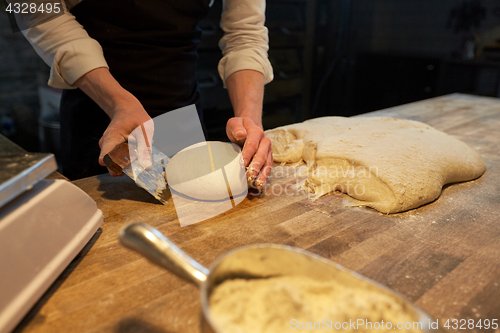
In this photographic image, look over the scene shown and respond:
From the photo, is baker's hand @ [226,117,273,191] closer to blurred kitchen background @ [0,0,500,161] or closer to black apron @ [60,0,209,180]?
black apron @ [60,0,209,180]

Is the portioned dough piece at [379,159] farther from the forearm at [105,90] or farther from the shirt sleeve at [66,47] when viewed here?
the shirt sleeve at [66,47]

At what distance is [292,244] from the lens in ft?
2.42

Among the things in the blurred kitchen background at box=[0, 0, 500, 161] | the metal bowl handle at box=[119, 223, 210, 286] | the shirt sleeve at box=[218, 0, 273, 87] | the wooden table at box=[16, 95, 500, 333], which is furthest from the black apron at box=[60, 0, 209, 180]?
the blurred kitchen background at box=[0, 0, 500, 161]

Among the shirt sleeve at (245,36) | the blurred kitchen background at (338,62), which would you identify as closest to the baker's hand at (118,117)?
the shirt sleeve at (245,36)

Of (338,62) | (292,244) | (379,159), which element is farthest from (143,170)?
→ (338,62)

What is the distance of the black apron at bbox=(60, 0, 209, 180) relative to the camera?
3.60 ft

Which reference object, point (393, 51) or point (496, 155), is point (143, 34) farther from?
point (393, 51)

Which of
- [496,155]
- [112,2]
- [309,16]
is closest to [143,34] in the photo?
[112,2]

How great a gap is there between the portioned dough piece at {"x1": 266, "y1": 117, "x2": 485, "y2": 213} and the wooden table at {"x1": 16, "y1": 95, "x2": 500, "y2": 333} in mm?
45

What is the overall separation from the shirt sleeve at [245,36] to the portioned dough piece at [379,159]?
0.28 m

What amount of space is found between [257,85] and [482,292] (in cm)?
92

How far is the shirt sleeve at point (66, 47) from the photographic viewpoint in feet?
3.11

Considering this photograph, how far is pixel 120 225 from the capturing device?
31.7 inches

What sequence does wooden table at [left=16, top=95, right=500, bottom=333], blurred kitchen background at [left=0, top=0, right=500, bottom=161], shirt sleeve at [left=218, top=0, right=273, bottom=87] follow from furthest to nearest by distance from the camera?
blurred kitchen background at [left=0, top=0, right=500, bottom=161] → shirt sleeve at [left=218, top=0, right=273, bottom=87] → wooden table at [left=16, top=95, right=500, bottom=333]
